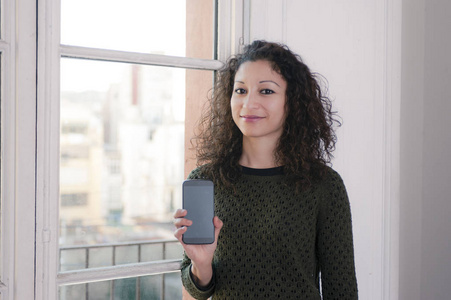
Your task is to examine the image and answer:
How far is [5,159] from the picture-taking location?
1.22 meters

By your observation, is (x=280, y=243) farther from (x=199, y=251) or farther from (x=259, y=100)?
(x=259, y=100)

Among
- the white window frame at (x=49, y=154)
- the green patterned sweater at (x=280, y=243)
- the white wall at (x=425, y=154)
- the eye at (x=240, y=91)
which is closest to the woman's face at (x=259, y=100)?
the eye at (x=240, y=91)

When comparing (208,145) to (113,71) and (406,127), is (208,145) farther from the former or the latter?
(406,127)

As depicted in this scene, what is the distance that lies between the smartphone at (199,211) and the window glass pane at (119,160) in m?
0.38

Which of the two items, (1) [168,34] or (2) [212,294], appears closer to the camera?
(2) [212,294]

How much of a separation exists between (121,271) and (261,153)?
0.57 metres

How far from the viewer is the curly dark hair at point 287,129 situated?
1298 mm

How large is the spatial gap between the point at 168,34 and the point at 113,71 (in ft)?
0.80

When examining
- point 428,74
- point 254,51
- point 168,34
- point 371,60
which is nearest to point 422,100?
point 428,74

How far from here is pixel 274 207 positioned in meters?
1.26

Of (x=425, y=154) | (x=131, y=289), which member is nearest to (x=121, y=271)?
(x=131, y=289)

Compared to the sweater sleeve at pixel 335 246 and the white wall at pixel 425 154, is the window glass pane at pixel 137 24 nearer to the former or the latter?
the sweater sleeve at pixel 335 246

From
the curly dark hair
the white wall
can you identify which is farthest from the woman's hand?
the white wall

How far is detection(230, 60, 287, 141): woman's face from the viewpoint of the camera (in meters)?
1.25
